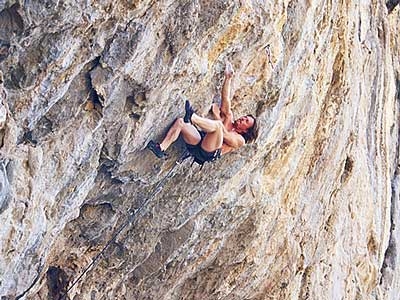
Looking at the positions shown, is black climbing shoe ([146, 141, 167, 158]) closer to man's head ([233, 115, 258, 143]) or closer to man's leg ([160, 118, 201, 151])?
man's leg ([160, 118, 201, 151])

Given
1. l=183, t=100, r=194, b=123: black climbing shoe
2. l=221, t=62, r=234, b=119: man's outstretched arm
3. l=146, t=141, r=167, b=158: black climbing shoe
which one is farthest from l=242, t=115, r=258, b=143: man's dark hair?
l=146, t=141, r=167, b=158: black climbing shoe

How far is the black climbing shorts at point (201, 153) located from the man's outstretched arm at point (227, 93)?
31 cm

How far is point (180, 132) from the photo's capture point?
21.4 ft

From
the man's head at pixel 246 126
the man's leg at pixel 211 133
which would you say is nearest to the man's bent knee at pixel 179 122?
the man's leg at pixel 211 133

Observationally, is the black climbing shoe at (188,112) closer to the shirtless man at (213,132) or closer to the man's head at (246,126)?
the shirtless man at (213,132)

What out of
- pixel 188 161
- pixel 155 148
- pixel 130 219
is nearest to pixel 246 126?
pixel 188 161

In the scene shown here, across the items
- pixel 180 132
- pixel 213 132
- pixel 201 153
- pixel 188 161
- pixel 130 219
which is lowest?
pixel 130 219

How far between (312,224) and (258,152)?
2.32 metres

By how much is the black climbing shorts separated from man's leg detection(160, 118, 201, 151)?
0.19 ft

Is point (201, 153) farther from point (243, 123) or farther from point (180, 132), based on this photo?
point (243, 123)

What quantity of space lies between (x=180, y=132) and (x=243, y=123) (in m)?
0.73

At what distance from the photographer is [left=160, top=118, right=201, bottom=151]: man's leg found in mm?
6387

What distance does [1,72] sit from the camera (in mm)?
4777

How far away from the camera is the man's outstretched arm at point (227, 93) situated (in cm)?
650
